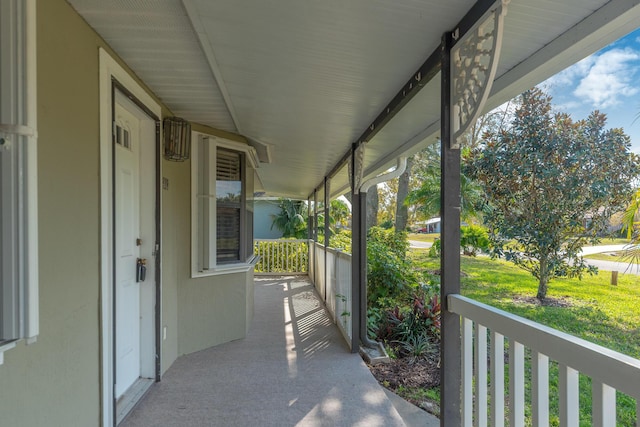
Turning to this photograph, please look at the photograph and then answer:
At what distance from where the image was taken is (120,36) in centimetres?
189

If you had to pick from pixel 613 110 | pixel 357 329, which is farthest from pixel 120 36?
pixel 613 110

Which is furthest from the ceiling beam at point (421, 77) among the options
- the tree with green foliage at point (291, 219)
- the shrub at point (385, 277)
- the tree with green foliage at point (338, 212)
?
the tree with green foliage at point (291, 219)

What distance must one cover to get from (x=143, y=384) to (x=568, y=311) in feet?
17.6

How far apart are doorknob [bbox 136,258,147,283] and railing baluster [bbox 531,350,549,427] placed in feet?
8.65

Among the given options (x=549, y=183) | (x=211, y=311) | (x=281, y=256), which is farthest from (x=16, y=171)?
(x=281, y=256)

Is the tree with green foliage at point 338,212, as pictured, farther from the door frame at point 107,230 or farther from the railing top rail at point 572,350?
the railing top rail at point 572,350

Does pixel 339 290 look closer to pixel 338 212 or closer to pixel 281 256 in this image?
pixel 281 256

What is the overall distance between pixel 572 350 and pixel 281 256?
27.7 ft

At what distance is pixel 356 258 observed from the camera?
12.1ft

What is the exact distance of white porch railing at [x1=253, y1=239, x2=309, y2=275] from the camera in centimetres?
902

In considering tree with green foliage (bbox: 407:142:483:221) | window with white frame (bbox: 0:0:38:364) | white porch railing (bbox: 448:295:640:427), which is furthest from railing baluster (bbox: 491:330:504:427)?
tree with green foliage (bbox: 407:142:483:221)

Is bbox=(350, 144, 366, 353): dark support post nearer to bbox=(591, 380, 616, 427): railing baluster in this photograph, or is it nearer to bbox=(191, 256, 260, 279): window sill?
bbox=(191, 256, 260, 279): window sill

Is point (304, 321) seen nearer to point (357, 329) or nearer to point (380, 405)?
point (357, 329)

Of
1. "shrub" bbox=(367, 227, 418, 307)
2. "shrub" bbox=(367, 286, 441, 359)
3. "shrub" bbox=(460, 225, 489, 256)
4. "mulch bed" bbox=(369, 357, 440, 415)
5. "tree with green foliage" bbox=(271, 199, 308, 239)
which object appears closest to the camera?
"mulch bed" bbox=(369, 357, 440, 415)
